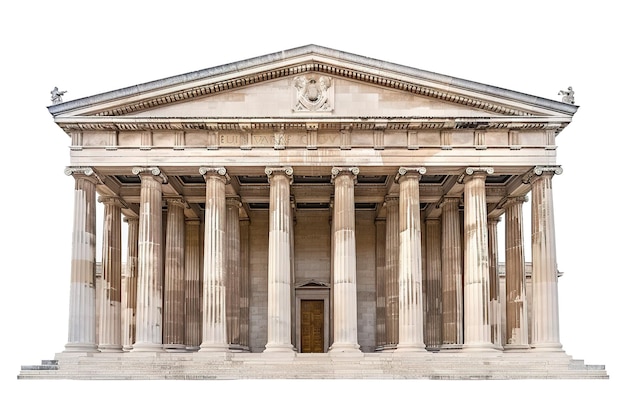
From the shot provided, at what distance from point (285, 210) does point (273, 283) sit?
4079 millimetres

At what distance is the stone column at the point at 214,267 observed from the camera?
45562 millimetres

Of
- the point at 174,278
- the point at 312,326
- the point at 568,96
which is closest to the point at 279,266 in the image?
the point at 174,278

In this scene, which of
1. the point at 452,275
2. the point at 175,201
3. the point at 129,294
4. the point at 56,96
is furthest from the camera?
the point at 129,294

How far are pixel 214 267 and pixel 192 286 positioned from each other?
992 cm

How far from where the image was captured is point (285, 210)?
4700 centimetres

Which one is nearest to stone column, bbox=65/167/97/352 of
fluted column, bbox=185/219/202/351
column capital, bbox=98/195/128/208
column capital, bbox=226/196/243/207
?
column capital, bbox=98/195/128/208

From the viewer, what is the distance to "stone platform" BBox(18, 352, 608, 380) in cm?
4241

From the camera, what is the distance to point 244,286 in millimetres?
56531

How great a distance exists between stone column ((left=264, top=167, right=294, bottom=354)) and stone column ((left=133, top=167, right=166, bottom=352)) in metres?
6.10

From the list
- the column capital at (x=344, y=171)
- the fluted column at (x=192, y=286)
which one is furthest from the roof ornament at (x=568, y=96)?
the fluted column at (x=192, y=286)

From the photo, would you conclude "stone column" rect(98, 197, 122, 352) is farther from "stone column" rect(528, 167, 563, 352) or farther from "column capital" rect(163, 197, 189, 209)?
"stone column" rect(528, 167, 563, 352)

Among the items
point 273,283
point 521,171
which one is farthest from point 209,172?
point 521,171

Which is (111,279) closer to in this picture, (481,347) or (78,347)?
(78,347)

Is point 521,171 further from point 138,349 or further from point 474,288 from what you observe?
point 138,349
